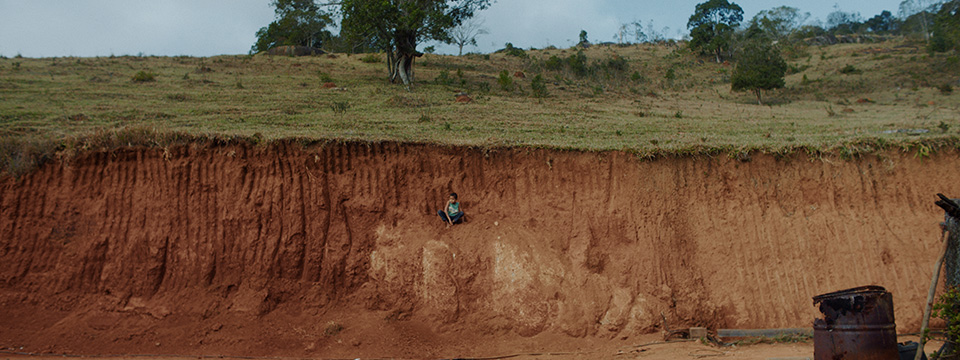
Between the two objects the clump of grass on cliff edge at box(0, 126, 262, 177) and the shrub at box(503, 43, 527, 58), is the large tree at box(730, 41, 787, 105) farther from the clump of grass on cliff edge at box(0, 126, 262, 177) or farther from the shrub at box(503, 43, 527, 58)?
the clump of grass on cliff edge at box(0, 126, 262, 177)

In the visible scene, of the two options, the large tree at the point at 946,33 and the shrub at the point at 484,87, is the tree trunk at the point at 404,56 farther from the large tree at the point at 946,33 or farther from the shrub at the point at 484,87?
the large tree at the point at 946,33

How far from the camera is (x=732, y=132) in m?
16.1

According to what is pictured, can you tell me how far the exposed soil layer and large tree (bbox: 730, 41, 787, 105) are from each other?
665 inches

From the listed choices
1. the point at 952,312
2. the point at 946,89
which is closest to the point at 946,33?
the point at 946,89

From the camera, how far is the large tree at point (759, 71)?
2783 cm

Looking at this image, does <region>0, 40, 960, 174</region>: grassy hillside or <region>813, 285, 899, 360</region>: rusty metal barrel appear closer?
<region>813, 285, 899, 360</region>: rusty metal barrel

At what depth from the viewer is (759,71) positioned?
28.0m

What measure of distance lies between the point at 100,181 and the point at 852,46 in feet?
156

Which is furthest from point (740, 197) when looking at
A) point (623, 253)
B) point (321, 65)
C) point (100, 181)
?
point (321, 65)

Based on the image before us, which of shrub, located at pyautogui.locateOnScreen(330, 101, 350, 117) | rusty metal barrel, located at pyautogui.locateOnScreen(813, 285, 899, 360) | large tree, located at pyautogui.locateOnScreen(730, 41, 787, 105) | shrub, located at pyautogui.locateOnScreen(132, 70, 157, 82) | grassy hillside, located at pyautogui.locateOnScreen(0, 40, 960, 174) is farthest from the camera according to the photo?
large tree, located at pyautogui.locateOnScreen(730, 41, 787, 105)

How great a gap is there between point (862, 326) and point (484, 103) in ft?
54.6

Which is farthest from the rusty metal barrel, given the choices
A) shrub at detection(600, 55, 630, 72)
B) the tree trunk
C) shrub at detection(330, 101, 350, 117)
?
shrub at detection(600, 55, 630, 72)

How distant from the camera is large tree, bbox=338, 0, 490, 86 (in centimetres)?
2455

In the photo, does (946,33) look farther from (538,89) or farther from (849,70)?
(538,89)
